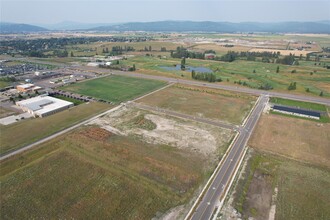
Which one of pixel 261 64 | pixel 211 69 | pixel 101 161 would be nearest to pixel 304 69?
pixel 261 64

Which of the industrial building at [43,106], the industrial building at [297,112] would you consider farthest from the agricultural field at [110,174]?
the industrial building at [297,112]

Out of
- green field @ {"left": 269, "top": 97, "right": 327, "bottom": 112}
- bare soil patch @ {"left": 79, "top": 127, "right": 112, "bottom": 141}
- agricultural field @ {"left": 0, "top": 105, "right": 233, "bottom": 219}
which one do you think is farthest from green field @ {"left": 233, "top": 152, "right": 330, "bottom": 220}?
green field @ {"left": 269, "top": 97, "right": 327, "bottom": 112}

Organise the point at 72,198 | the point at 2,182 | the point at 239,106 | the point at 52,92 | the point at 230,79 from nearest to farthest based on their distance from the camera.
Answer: the point at 72,198 < the point at 2,182 < the point at 239,106 < the point at 52,92 < the point at 230,79

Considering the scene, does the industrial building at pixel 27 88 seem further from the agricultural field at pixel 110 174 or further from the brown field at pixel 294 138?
the brown field at pixel 294 138

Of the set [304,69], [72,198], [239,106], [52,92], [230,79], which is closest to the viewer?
[72,198]

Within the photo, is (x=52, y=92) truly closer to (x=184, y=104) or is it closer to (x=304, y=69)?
(x=184, y=104)

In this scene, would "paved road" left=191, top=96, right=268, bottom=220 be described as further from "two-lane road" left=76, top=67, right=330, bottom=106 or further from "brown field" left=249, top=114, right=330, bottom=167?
"two-lane road" left=76, top=67, right=330, bottom=106
